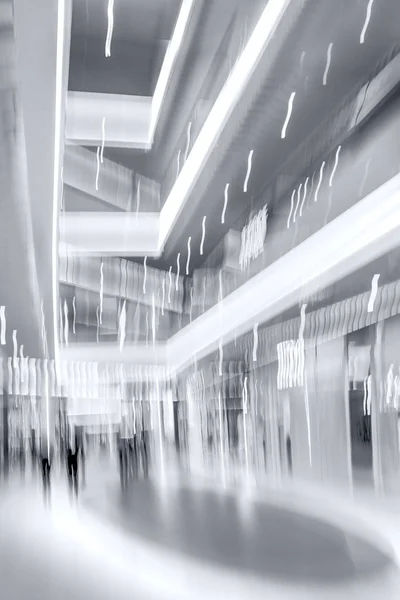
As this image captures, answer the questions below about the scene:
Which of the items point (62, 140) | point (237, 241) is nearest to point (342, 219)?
point (62, 140)

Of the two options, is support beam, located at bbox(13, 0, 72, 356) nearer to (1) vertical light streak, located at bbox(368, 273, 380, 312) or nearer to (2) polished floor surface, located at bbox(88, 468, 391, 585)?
(2) polished floor surface, located at bbox(88, 468, 391, 585)

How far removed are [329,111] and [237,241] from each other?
17.4 ft

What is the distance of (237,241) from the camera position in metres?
11.5

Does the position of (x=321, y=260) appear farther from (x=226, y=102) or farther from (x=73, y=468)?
(x=73, y=468)

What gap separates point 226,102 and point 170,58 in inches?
21.5

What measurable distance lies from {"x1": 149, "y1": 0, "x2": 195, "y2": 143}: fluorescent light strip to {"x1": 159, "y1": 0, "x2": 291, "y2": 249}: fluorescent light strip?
Result: 14.1 inches

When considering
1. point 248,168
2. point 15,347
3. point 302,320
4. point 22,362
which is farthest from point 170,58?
point 22,362

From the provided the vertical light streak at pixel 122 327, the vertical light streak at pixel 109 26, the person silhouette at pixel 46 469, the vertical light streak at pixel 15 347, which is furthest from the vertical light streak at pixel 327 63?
the vertical light streak at pixel 122 327

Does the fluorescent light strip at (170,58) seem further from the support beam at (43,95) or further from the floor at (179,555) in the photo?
the floor at (179,555)

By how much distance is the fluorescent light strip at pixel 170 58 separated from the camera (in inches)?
160

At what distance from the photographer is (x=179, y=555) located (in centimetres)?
549

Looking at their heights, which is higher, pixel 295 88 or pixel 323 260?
pixel 295 88

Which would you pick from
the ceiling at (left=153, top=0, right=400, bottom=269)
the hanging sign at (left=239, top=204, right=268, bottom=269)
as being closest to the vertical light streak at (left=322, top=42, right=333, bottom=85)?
the ceiling at (left=153, top=0, right=400, bottom=269)

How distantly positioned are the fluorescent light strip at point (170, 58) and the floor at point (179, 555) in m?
2.89
